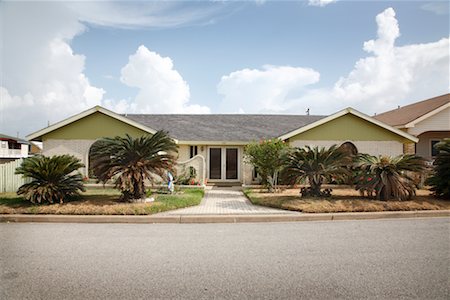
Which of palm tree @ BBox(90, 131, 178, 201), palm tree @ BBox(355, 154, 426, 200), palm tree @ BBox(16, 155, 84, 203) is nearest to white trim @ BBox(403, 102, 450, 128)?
palm tree @ BBox(355, 154, 426, 200)

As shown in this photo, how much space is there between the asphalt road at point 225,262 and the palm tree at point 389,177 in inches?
99.7

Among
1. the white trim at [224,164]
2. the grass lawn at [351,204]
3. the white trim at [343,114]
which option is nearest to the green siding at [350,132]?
the white trim at [343,114]

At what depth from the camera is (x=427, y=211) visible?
345 inches

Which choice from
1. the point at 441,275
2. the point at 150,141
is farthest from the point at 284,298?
the point at 150,141

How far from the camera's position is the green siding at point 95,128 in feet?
49.5

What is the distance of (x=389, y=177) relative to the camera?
32.1ft

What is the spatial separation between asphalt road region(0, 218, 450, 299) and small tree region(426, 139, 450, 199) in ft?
13.5

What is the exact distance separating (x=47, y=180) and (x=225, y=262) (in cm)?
768

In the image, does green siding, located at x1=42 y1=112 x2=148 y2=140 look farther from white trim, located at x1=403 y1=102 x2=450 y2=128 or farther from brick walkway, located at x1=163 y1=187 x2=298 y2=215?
white trim, located at x1=403 y1=102 x2=450 y2=128

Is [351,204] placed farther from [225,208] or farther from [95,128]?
[95,128]

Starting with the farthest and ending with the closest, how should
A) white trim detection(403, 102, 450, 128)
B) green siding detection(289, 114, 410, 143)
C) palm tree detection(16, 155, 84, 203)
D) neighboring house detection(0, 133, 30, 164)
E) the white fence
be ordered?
neighboring house detection(0, 133, 30, 164) → white trim detection(403, 102, 450, 128) → green siding detection(289, 114, 410, 143) → the white fence → palm tree detection(16, 155, 84, 203)

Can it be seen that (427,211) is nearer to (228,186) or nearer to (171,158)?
(171,158)

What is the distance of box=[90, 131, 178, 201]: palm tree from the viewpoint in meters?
9.29

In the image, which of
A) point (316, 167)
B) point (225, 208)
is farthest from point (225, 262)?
point (316, 167)
